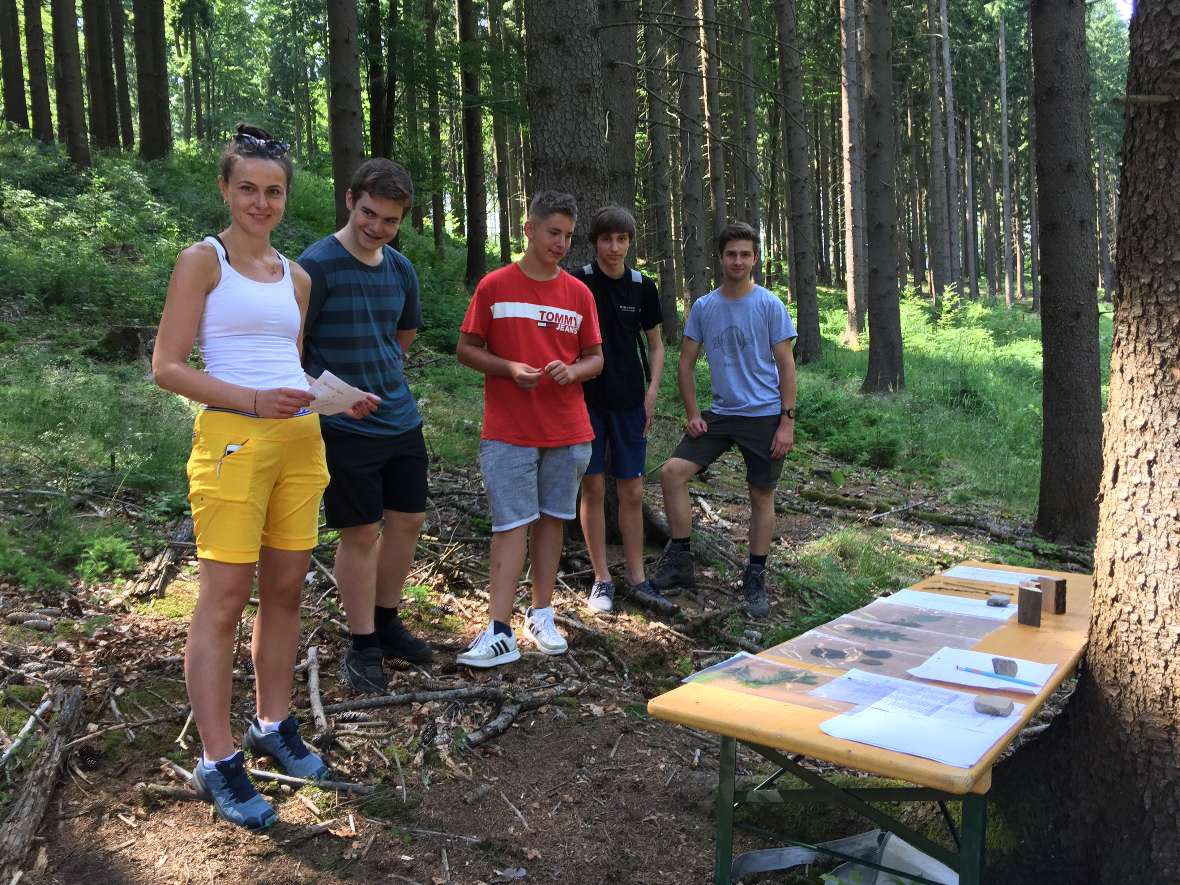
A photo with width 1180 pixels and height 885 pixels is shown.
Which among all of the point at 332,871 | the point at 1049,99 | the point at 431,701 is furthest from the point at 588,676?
the point at 1049,99

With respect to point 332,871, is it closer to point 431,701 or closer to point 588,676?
point 431,701

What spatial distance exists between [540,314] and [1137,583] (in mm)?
2793

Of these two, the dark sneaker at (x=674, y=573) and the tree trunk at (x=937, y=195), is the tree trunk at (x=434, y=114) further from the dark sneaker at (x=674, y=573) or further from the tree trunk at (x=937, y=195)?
the tree trunk at (x=937, y=195)

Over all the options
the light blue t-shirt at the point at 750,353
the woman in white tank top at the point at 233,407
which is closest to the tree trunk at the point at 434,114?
the light blue t-shirt at the point at 750,353

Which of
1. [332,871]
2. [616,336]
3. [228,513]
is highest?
[616,336]

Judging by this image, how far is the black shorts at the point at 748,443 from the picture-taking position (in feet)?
18.0

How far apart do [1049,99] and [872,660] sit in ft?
19.9

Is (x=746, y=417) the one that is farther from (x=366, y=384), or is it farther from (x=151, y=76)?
(x=151, y=76)

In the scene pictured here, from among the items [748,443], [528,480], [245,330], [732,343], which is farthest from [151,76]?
[245,330]

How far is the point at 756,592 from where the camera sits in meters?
5.41

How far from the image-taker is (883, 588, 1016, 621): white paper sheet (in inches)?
129

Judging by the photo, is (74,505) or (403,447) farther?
(74,505)

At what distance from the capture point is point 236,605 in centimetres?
296

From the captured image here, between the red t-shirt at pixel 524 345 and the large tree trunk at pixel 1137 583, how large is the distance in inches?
96.7
